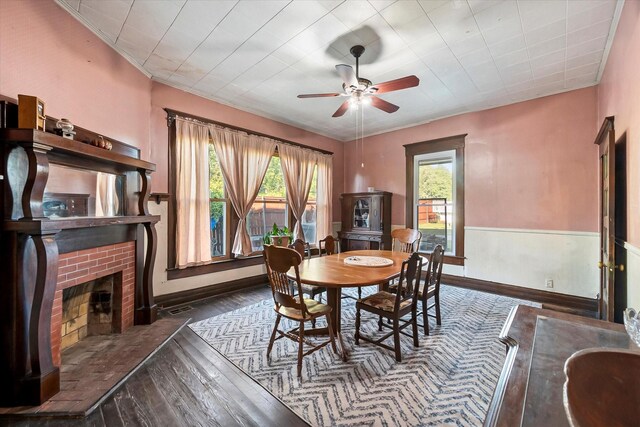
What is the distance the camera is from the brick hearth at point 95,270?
210 centimetres

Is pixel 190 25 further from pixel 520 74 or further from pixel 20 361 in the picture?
pixel 520 74

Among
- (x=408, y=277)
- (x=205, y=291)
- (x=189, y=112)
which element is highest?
(x=189, y=112)

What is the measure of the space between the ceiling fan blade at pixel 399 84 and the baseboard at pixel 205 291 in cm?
342

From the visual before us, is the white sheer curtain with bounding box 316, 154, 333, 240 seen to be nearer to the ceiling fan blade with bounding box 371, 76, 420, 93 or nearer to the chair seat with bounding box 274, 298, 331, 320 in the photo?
the ceiling fan blade with bounding box 371, 76, 420, 93

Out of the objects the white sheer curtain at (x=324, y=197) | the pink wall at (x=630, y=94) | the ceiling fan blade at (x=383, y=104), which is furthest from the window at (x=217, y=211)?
the pink wall at (x=630, y=94)

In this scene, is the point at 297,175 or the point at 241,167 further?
the point at 297,175

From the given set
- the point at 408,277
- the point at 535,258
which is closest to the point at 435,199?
the point at 535,258

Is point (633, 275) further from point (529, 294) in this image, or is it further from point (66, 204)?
point (66, 204)

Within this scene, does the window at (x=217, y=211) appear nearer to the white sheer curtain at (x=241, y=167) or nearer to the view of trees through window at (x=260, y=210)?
the view of trees through window at (x=260, y=210)

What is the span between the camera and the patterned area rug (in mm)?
1712

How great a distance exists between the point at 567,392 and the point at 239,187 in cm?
416

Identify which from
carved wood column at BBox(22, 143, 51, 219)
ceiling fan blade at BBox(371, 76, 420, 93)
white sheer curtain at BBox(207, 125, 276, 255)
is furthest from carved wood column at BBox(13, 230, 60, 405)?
ceiling fan blade at BBox(371, 76, 420, 93)

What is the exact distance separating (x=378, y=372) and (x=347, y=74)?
102 inches

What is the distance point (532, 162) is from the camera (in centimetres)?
392
